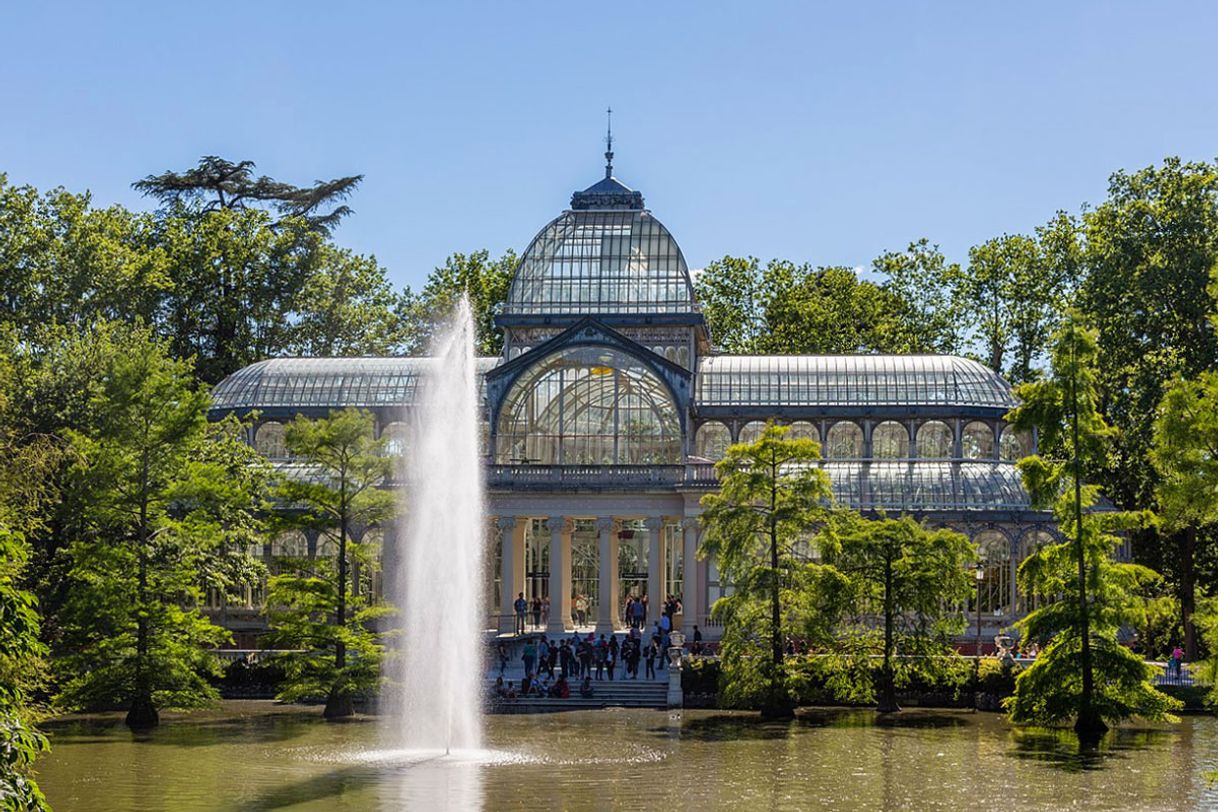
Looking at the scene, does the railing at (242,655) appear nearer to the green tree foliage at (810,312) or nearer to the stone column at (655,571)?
the stone column at (655,571)

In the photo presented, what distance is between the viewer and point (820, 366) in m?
72.9

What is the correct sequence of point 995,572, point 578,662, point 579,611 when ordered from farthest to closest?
point 579,611 → point 995,572 → point 578,662

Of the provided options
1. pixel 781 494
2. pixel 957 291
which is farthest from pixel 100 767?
pixel 957 291

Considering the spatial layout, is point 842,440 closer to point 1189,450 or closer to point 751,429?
point 751,429

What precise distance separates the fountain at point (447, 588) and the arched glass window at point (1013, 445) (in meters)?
30.5

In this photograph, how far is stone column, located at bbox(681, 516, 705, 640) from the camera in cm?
6519

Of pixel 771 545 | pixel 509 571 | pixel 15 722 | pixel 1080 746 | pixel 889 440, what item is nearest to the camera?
pixel 15 722

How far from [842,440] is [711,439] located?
5.49m

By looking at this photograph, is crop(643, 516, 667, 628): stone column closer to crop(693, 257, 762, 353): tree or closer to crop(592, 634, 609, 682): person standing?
crop(592, 634, 609, 682): person standing

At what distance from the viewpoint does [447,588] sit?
43.3m

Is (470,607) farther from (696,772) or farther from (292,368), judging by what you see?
(292,368)

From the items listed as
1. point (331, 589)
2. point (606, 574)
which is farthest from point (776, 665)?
point (606, 574)

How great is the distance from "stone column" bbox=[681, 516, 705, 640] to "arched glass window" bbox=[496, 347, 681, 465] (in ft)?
11.8

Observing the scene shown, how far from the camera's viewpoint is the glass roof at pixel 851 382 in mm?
70812
